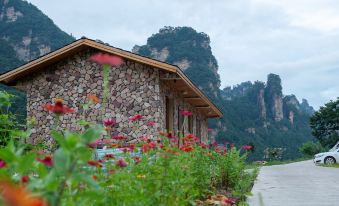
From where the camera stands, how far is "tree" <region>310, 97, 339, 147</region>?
120 feet

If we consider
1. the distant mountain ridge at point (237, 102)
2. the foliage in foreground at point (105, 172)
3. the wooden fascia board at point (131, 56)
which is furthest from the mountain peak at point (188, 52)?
the foliage in foreground at point (105, 172)

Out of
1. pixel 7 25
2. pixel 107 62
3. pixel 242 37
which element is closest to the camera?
pixel 107 62

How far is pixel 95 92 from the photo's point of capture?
11453 millimetres

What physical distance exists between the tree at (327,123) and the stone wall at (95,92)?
1069 inches

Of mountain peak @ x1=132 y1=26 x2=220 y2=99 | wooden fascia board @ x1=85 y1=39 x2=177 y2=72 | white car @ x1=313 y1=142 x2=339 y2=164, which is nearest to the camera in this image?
wooden fascia board @ x1=85 y1=39 x2=177 y2=72

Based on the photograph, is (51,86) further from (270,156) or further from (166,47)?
(166,47)

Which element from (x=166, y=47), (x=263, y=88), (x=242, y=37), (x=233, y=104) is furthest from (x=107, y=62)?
(x=263, y=88)

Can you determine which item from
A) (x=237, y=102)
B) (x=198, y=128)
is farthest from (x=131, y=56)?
(x=237, y=102)

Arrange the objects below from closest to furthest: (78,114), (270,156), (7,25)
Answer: (78,114) < (270,156) < (7,25)

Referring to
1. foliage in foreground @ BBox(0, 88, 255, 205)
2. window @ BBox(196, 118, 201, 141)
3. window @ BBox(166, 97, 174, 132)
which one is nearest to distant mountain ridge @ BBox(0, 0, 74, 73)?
window @ BBox(196, 118, 201, 141)

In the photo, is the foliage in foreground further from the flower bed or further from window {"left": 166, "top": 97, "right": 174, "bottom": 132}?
window {"left": 166, "top": 97, "right": 174, "bottom": 132}

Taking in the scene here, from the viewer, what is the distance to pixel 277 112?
261 feet

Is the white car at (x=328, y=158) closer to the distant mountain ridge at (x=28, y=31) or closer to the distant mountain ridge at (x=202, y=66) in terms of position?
the distant mountain ridge at (x=202, y=66)

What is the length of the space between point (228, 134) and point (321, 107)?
1814 cm
